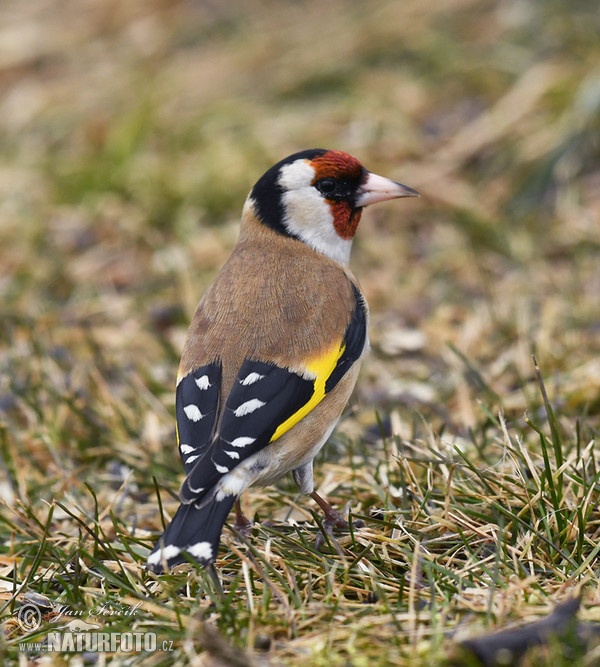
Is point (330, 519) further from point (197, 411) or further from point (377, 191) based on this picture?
point (377, 191)

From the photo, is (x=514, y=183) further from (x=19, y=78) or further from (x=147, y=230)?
(x=19, y=78)

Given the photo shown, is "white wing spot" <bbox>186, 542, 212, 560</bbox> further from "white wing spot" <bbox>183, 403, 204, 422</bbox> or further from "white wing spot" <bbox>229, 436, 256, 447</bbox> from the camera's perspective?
"white wing spot" <bbox>183, 403, 204, 422</bbox>

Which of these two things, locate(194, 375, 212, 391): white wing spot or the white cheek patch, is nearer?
locate(194, 375, 212, 391): white wing spot

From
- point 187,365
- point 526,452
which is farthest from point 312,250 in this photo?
point 526,452

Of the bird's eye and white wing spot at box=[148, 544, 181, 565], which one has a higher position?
the bird's eye

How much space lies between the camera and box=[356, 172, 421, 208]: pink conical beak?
4977 mm

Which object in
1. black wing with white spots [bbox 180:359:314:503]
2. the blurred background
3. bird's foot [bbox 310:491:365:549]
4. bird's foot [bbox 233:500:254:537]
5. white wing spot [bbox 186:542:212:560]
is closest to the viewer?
white wing spot [bbox 186:542:212:560]

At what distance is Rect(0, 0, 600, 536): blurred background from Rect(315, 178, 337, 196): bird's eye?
1.01 m

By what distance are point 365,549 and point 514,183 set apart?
5.00 meters

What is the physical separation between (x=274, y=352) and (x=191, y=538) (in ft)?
2.84

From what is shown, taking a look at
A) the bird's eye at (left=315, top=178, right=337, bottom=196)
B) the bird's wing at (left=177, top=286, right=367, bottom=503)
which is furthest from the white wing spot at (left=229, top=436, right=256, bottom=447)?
the bird's eye at (left=315, top=178, right=337, bottom=196)

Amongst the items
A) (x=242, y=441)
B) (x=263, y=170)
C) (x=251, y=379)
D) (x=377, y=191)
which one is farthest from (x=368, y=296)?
(x=242, y=441)

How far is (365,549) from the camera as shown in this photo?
3.51 m

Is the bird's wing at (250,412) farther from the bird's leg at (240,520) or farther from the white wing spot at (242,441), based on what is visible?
the bird's leg at (240,520)
